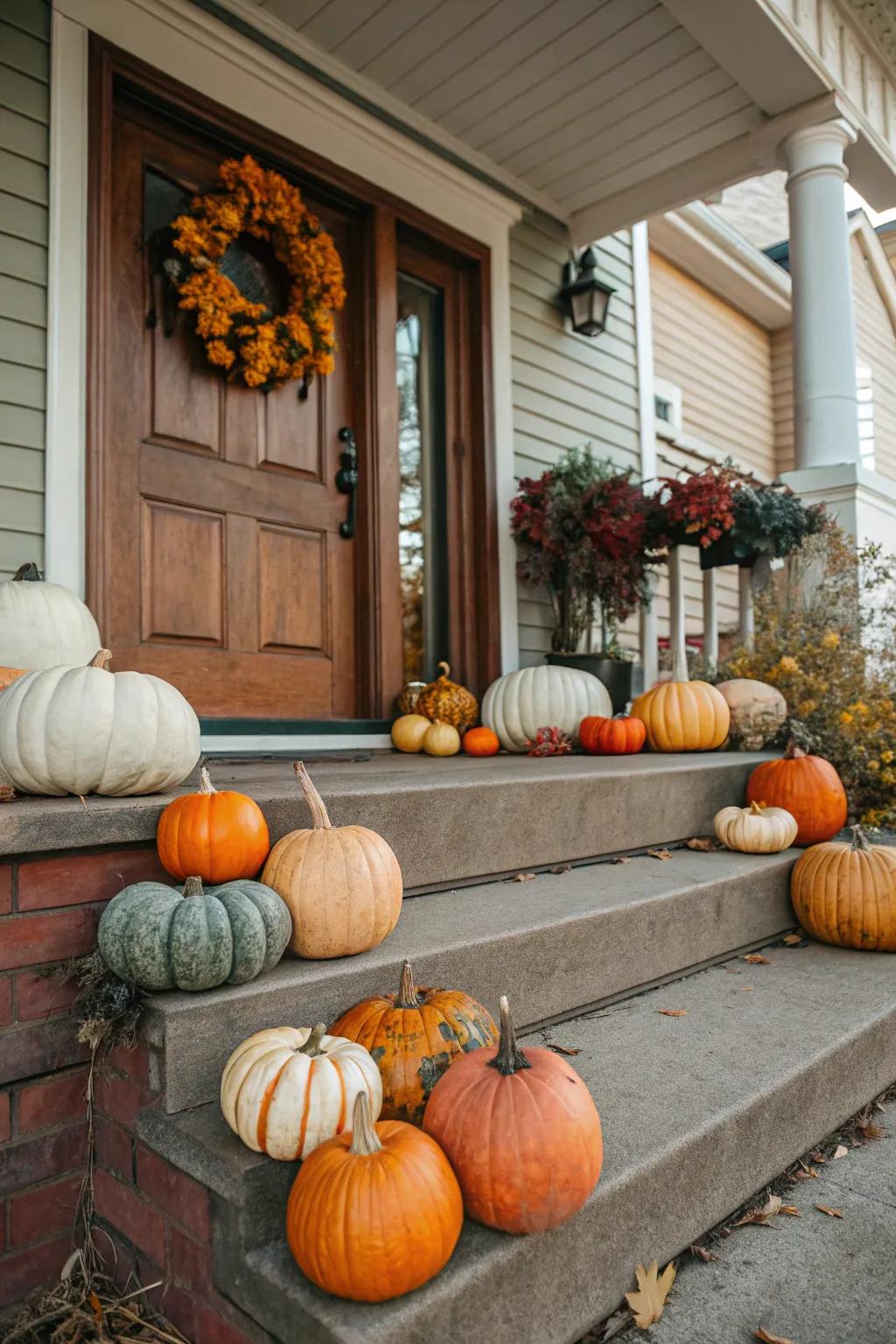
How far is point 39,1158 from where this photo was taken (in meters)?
1.45

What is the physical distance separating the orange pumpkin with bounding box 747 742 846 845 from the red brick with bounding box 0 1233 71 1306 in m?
2.32

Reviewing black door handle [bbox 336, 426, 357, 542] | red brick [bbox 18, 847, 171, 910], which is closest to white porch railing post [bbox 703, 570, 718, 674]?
black door handle [bbox 336, 426, 357, 542]

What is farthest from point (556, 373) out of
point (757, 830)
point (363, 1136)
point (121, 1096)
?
point (363, 1136)

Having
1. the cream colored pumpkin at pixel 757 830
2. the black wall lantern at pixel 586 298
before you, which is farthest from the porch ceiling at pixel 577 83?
the cream colored pumpkin at pixel 757 830

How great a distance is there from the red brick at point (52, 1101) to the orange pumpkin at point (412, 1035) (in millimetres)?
444

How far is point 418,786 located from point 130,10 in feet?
9.36

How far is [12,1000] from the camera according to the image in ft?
4.67

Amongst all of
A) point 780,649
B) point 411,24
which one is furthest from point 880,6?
point 780,649

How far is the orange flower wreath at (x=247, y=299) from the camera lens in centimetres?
318

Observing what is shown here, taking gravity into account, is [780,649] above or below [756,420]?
below

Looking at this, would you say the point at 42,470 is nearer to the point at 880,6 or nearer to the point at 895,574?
the point at 895,574

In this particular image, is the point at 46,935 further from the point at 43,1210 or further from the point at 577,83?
the point at 577,83

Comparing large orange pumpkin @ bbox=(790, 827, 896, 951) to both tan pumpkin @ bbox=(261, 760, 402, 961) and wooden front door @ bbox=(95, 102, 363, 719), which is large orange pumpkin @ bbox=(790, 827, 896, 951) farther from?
wooden front door @ bbox=(95, 102, 363, 719)

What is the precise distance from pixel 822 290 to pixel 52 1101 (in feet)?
14.0
